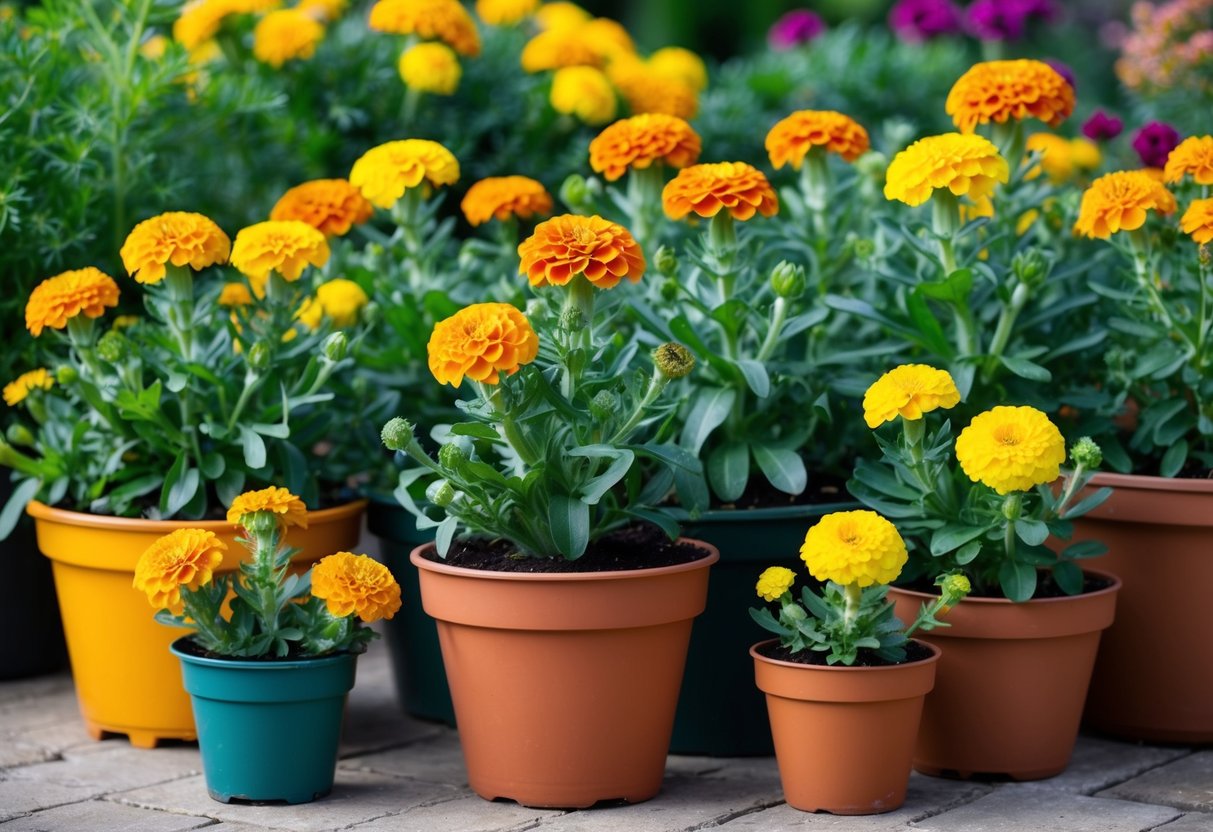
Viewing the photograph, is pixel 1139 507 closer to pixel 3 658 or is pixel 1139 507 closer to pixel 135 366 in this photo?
pixel 135 366

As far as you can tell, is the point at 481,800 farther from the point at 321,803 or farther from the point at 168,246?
the point at 168,246

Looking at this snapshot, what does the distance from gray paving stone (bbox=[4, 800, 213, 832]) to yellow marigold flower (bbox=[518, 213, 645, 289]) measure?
981 mm

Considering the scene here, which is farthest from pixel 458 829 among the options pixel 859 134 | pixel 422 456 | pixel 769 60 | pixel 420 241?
pixel 769 60

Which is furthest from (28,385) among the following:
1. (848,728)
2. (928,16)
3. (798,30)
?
(798,30)

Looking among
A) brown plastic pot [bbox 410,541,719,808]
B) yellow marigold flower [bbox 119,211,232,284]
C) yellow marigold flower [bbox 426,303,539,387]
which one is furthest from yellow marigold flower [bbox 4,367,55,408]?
yellow marigold flower [bbox 426,303,539,387]

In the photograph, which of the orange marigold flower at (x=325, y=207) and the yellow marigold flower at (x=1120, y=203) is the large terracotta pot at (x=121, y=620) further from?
the yellow marigold flower at (x=1120, y=203)

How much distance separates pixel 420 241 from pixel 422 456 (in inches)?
32.7

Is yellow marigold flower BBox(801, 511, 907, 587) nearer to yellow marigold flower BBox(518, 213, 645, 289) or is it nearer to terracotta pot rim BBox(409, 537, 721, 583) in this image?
terracotta pot rim BBox(409, 537, 721, 583)

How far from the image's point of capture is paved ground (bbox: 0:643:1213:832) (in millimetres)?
2375

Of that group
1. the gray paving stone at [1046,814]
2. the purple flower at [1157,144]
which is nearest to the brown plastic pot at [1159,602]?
the gray paving stone at [1046,814]

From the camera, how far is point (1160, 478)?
2.70 metres

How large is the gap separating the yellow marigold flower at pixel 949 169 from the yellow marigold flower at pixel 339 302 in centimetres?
105

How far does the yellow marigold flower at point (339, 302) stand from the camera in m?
3.00

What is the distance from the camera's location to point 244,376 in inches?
113
